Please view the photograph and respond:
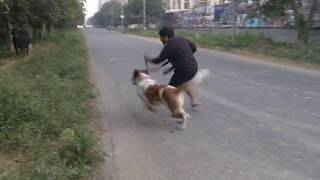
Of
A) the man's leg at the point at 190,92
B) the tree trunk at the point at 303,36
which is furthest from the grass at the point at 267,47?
the man's leg at the point at 190,92

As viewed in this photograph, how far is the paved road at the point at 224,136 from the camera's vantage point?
6.18m

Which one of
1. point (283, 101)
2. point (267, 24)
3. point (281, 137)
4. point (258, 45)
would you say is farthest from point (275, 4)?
point (281, 137)

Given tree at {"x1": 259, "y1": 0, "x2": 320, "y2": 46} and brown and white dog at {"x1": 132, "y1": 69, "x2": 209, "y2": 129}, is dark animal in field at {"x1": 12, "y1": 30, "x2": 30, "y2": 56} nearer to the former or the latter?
tree at {"x1": 259, "y1": 0, "x2": 320, "y2": 46}

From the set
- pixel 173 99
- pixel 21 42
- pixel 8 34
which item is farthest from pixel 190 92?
pixel 8 34

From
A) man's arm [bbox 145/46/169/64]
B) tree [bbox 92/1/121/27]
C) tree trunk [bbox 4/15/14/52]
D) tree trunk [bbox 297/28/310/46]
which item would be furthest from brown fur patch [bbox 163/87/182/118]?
tree [bbox 92/1/121/27]

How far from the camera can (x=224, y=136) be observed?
7.90 m

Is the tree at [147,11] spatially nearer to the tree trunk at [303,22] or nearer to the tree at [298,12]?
the tree at [298,12]

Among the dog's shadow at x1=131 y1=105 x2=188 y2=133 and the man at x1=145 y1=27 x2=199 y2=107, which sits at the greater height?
the man at x1=145 y1=27 x2=199 y2=107

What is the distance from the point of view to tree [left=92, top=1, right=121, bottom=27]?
140 meters

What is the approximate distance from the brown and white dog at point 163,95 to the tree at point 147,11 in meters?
84.0

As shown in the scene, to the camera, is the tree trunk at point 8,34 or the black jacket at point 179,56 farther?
the tree trunk at point 8,34

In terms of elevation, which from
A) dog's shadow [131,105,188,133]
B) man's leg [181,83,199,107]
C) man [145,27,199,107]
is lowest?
dog's shadow [131,105,188,133]

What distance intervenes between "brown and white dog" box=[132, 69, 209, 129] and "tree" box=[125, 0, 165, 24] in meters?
84.0

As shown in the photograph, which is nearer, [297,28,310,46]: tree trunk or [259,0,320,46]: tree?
[259,0,320,46]: tree
